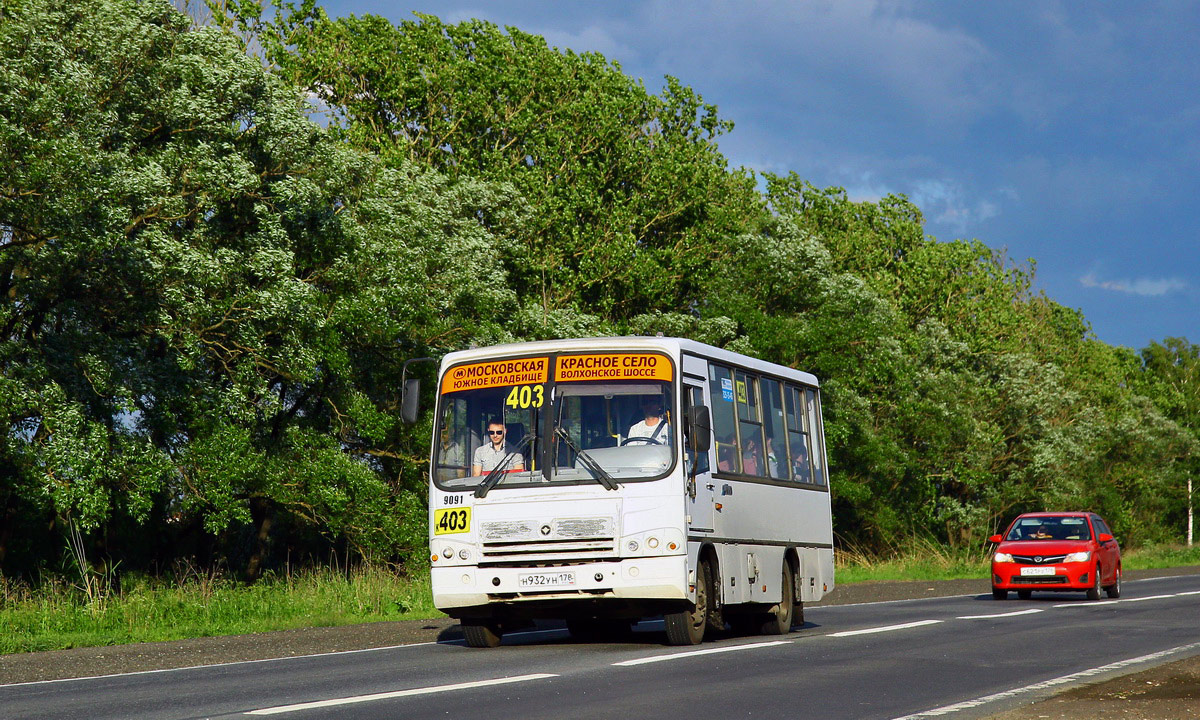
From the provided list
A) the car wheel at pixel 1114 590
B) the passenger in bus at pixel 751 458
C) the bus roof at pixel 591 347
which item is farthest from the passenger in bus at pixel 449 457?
the car wheel at pixel 1114 590

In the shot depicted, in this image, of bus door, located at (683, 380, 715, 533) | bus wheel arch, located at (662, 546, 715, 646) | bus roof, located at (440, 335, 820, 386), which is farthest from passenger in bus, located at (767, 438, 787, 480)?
bus wheel arch, located at (662, 546, 715, 646)

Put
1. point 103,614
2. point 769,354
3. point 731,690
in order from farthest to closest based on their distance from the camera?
point 769,354 → point 103,614 → point 731,690

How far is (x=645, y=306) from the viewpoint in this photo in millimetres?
45656

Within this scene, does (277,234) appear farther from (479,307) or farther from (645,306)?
(645,306)

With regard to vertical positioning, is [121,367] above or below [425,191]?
below

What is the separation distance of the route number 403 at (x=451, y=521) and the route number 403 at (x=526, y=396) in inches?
47.6

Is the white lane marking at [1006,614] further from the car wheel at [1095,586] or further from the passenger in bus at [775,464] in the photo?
the passenger in bus at [775,464]

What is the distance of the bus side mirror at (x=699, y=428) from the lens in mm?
14188

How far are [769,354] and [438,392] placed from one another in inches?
1176

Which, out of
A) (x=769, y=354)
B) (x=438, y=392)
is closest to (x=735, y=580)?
(x=438, y=392)

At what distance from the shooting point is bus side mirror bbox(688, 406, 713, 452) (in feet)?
46.5

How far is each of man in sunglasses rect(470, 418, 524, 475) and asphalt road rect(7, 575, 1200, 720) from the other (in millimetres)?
1851

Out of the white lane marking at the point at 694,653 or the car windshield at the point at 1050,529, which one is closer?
the white lane marking at the point at 694,653

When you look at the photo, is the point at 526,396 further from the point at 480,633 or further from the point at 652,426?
the point at 480,633
